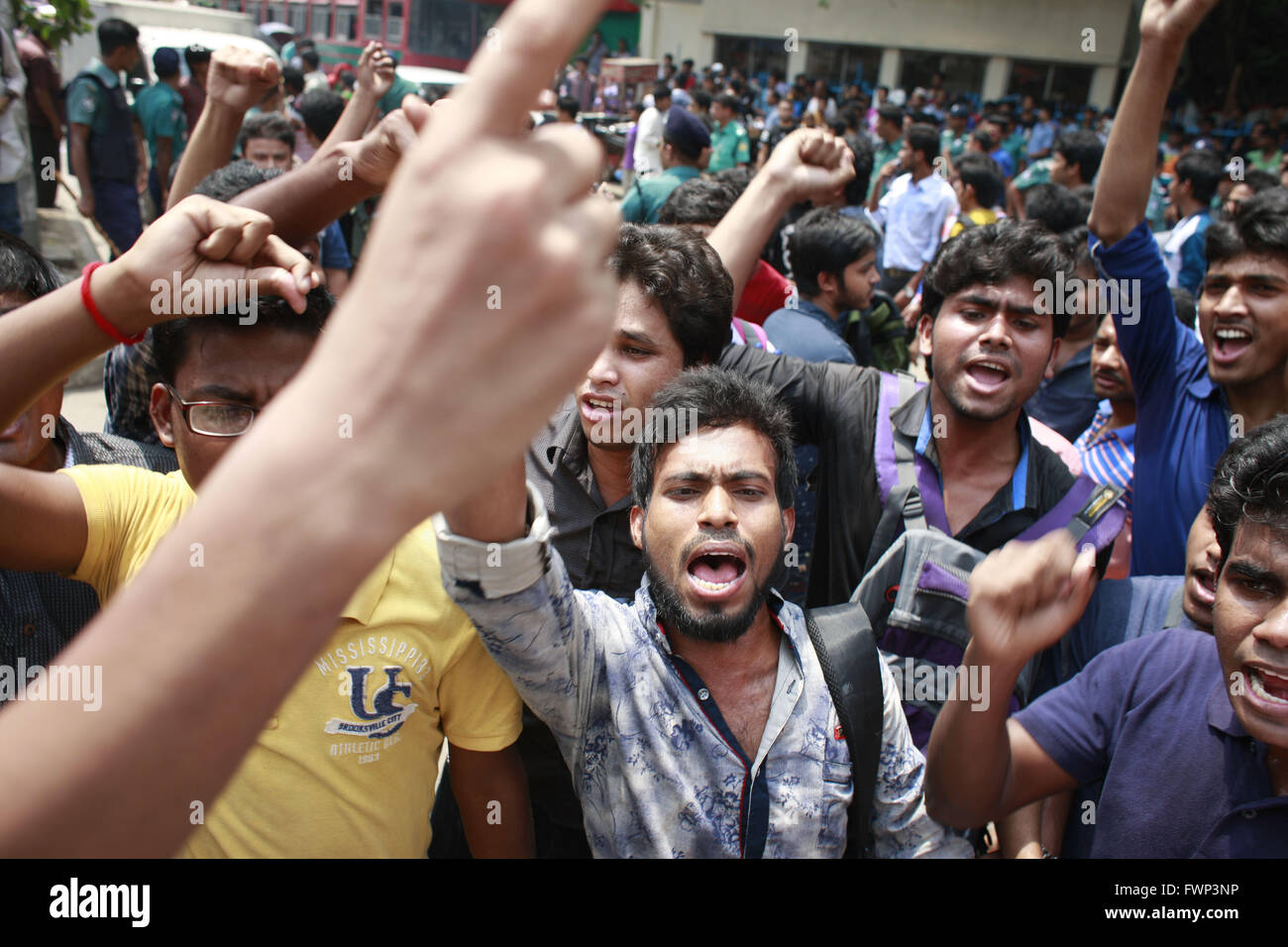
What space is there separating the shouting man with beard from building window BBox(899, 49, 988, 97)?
26680 mm

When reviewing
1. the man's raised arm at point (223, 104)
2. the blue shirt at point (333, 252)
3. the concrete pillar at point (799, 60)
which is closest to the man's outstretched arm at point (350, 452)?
the man's raised arm at point (223, 104)

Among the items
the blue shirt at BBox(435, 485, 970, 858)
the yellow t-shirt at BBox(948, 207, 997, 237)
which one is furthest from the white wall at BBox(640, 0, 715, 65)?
the blue shirt at BBox(435, 485, 970, 858)

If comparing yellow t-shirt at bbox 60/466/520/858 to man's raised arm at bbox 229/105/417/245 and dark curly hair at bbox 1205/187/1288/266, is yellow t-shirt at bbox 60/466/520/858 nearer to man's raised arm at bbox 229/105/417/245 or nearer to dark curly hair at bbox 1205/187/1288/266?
man's raised arm at bbox 229/105/417/245

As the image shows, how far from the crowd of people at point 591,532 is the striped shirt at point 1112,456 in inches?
0.9

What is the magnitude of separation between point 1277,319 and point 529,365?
280 centimetres

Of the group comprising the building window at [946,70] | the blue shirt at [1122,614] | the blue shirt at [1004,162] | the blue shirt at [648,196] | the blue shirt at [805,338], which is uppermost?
the building window at [946,70]

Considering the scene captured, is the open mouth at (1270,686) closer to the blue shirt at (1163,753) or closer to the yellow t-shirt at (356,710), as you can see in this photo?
the blue shirt at (1163,753)

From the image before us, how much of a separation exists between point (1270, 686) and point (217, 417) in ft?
6.03

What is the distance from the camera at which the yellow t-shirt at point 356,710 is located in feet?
5.04

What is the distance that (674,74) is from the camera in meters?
21.4

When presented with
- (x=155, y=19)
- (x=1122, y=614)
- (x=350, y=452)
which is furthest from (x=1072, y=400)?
(x=155, y=19)

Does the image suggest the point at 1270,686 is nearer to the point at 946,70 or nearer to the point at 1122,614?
the point at 1122,614

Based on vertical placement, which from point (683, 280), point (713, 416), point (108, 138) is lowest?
point (713, 416)

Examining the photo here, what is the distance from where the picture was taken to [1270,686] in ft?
4.81
